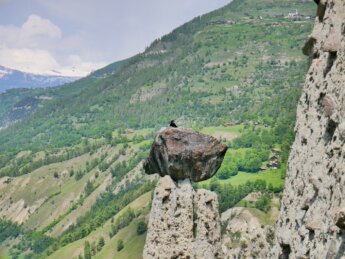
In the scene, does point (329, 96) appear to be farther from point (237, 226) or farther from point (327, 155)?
point (237, 226)

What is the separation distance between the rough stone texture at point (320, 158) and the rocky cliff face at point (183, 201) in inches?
387

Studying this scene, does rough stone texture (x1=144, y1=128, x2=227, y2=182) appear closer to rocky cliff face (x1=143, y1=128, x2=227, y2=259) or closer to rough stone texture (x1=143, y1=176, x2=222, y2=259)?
rocky cliff face (x1=143, y1=128, x2=227, y2=259)

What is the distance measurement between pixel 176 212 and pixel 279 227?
32.6 ft

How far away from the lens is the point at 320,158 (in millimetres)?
12875

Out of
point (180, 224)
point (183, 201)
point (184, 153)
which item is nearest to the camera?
point (180, 224)

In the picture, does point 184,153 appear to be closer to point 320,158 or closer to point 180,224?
point 180,224

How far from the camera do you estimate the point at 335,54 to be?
1347 cm

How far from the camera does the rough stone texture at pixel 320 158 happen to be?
1106 centimetres

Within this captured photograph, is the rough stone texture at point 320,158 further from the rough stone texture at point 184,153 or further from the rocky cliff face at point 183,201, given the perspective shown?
the rough stone texture at point 184,153

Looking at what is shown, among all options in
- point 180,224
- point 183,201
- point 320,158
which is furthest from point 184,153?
point 320,158

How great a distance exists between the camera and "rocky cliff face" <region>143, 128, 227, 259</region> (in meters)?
24.9

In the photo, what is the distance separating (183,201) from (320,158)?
13073 millimetres

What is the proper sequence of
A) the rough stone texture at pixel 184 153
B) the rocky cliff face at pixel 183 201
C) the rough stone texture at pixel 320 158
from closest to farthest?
1. the rough stone texture at pixel 320 158
2. the rocky cliff face at pixel 183 201
3. the rough stone texture at pixel 184 153

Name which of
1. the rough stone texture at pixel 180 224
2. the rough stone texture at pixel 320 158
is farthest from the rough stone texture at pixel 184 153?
the rough stone texture at pixel 320 158
